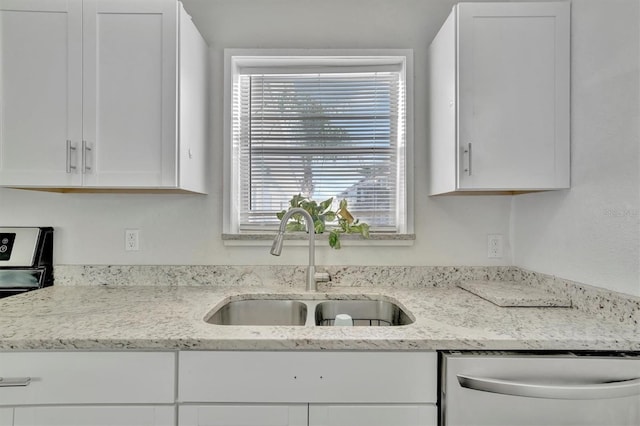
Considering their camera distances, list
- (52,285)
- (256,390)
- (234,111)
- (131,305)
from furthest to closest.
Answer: (234,111), (52,285), (131,305), (256,390)

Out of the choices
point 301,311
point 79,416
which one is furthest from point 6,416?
point 301,311

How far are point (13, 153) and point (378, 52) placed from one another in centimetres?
168

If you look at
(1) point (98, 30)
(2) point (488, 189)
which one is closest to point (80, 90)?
A: (1) point (98, 30)

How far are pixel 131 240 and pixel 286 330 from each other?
1100 millimetres

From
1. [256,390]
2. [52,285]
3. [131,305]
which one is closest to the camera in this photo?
[256,390]

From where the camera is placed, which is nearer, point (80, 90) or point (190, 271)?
point (80, 90)

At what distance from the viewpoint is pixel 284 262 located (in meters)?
1.78

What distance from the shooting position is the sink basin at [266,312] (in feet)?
5.22

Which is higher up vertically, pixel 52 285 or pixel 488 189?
pixel 488 189

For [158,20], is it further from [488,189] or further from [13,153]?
[488,189]

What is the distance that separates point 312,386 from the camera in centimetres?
104

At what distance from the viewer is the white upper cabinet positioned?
1.40m

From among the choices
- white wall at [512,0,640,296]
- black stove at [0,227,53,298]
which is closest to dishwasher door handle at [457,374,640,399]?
white wall at [512,0,640,296]

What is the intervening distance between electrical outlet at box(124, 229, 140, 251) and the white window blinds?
0.54 metres
